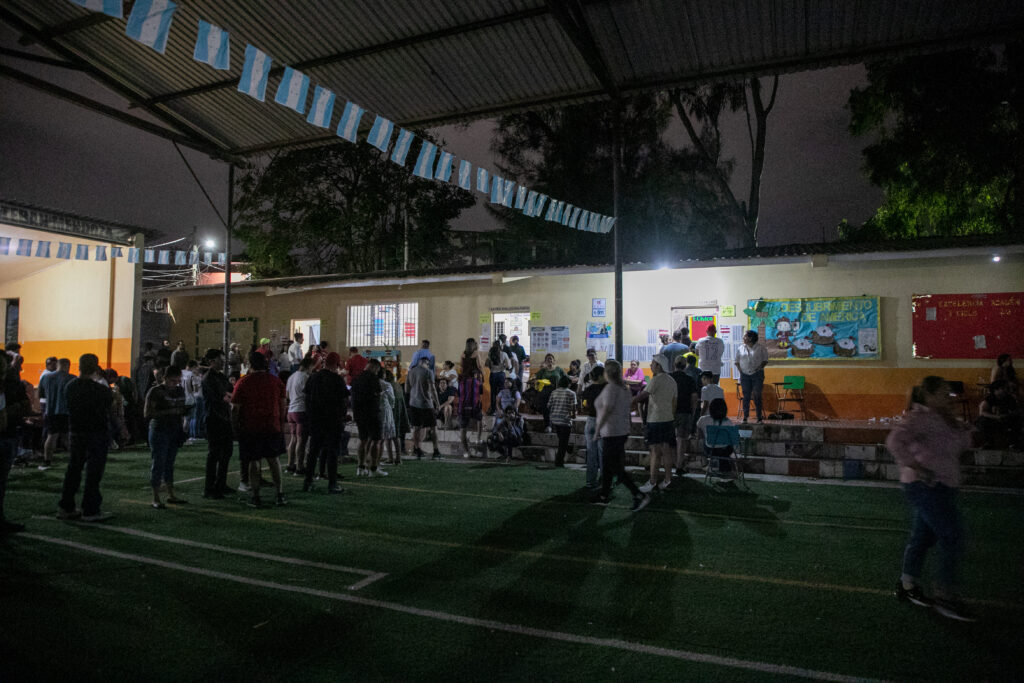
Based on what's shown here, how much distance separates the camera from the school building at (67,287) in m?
14.0

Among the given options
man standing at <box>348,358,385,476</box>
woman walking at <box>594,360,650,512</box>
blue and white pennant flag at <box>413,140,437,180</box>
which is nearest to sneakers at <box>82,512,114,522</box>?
man standing at <box>348,358,385,476</box>

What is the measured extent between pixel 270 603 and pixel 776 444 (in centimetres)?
891

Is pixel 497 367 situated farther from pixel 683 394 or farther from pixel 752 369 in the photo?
pixel 752 369

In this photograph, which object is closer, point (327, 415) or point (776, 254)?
point (327, 415)

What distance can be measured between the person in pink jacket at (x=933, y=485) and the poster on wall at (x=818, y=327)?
8967 mm

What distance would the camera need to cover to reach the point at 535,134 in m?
27.5

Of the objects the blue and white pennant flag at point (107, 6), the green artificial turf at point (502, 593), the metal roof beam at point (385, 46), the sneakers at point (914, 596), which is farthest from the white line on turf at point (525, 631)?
the metal roof beam at point (385, 46)

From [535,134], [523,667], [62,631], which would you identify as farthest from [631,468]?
[535,134]

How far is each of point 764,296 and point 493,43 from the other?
8103 millimetres

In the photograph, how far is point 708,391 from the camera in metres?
9.88

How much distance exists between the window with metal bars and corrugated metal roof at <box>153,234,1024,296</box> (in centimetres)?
88

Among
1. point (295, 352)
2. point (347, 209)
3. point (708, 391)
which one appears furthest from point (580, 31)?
point (347, 209)

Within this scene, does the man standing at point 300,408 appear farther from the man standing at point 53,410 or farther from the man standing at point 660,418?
the man standing at point 660,418

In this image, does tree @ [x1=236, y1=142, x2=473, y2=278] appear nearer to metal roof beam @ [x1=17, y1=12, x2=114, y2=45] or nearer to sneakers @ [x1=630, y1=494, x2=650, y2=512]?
metal roof beam @ [x1=17, y1=12, x2=114, y2=45]
